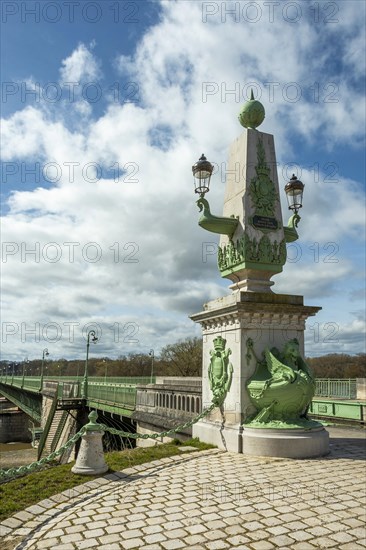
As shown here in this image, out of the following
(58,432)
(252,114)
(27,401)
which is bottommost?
(27,401)

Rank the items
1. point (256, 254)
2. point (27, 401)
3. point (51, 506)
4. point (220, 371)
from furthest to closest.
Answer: point (27, 401) < point (256, 254) < point (220, 371) < point (51, 506)

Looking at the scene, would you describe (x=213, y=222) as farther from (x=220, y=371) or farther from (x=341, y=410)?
(x=341, y=410)

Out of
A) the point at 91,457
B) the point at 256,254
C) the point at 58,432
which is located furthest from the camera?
the point at 58,432

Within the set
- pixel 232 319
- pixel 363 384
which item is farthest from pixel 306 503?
pixel 363 384

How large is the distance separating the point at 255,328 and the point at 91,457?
360 centimetres

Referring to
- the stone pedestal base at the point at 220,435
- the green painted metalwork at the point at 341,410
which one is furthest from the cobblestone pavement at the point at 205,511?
the green painted metalwork at the point at 341,410

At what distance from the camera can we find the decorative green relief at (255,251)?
27.9ft

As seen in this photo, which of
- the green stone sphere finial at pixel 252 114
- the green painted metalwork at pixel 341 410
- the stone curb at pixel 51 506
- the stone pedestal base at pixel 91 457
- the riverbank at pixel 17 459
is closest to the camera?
the stone curb at pixel 51 506

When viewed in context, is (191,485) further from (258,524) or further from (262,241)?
(262,241)

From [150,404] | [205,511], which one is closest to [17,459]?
[150,404]

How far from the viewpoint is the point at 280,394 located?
7.28 metres

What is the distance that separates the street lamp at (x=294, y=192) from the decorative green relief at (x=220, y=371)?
136 inches

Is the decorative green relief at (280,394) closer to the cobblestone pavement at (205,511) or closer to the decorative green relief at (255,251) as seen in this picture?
the cobblestone pavement at (205,511)

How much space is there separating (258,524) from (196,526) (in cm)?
61
